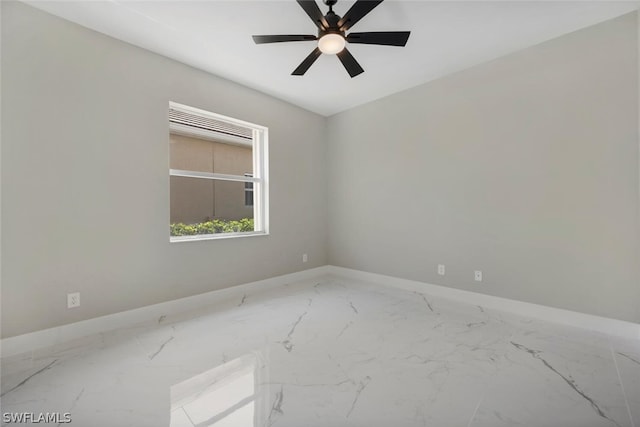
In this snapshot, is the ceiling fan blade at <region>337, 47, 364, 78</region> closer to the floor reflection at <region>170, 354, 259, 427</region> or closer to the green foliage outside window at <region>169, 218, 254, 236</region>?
the green foliage outside window at <region>169, 218, 254, 236</region>

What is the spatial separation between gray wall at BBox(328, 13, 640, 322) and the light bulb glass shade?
1793 millimetres

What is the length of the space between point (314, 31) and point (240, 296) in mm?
2988

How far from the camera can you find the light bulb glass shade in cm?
202

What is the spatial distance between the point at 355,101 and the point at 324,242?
7.46ft

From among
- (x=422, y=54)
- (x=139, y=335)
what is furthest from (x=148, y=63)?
(x=422, y=54)

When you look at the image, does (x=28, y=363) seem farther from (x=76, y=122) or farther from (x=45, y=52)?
(x=45, y=52)

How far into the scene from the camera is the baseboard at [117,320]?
204 cm

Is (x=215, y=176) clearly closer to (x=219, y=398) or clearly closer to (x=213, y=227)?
(x=213, y=227)

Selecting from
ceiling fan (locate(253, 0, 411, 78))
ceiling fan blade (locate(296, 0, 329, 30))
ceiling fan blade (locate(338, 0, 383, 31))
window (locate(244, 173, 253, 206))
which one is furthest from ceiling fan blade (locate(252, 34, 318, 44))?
window (locate(244, 173, 253, 206))

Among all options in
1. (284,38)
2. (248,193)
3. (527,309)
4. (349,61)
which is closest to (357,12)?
(349,61)

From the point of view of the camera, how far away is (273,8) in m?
2.15

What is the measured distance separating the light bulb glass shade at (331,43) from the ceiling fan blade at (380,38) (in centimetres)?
8

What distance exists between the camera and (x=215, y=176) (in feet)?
10.8

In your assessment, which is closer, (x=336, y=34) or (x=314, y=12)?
(x=314, y=12)
